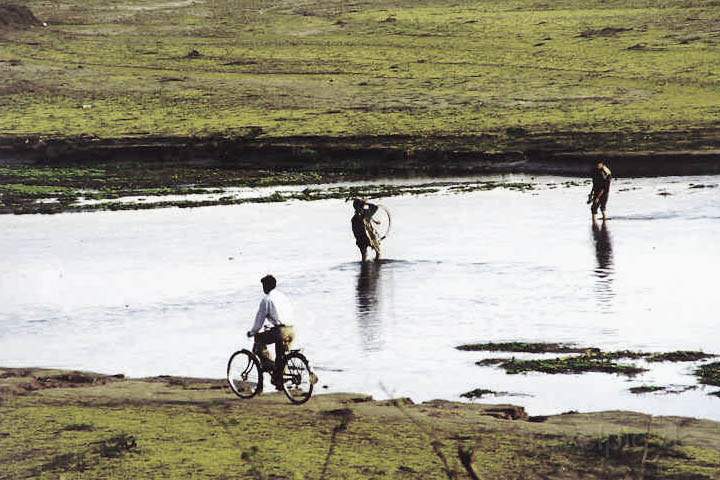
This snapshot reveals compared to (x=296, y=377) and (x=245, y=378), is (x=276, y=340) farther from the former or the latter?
(x=245, y=378)

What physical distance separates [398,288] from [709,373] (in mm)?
10523

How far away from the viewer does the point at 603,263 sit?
32.0 m

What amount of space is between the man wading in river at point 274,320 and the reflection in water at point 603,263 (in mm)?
10096

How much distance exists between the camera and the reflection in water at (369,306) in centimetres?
2434

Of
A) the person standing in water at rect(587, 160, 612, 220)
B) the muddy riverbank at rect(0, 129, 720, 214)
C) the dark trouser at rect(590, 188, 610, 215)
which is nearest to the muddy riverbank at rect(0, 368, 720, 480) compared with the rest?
the person standing in water at rect(587, 160, 612, 220)

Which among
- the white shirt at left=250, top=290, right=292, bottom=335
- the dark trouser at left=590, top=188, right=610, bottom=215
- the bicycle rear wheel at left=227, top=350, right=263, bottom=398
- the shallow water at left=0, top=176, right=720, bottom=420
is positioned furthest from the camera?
the dark trouser at left=590, top=188, right=610, bottom=215

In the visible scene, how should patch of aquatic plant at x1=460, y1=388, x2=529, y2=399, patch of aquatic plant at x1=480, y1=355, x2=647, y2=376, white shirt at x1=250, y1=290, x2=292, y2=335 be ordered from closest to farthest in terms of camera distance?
white shirt at x1=250, y1=290, x2=292, y2=335 < patch of aquatic plant at x1=460, y1=388, x2=529, y2=399 < patch of aquatic plant at x1=480, y1=355, x2=647, y2=376

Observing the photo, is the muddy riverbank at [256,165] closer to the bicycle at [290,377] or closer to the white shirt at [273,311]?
the bicycle at [290,377]

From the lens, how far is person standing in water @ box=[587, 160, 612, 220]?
3891 centimetres

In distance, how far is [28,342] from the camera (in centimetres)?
2627

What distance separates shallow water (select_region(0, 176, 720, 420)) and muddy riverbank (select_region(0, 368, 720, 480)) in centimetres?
210

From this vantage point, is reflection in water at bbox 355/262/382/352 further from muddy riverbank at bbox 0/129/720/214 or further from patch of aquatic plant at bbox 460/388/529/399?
muddy riverbank at bbox 0/129/720/214

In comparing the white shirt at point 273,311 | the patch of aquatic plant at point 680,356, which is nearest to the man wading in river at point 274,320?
the white shirt at point 273,311

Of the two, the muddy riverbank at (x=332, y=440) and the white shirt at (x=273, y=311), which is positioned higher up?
the white shirt at (x=273, y=311)
